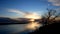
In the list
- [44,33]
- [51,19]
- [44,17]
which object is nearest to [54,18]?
[51,19]

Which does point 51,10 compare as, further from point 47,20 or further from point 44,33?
point 44,33

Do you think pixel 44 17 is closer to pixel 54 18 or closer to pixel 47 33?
pixel 54 18

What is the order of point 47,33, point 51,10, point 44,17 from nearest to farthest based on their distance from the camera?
point 47,33 → point 51,10 → point 44,17

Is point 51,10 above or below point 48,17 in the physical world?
above

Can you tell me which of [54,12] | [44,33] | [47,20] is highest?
[54,12]

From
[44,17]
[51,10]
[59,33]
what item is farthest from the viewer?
[44,17]

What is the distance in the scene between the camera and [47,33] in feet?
60.6

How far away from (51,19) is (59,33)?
16.3 metres

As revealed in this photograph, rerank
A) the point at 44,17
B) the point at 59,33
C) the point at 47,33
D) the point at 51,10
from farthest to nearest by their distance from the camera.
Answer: the point at 44,17, the point at 51,10, the point at 47,33, the point at 59,33

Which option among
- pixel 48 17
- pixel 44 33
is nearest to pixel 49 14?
pixel 48 17

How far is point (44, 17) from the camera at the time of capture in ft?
118

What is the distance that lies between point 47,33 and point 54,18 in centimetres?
1612

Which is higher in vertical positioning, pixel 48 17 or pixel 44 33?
pixel 48 17

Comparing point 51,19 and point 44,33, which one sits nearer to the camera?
point 44,33
